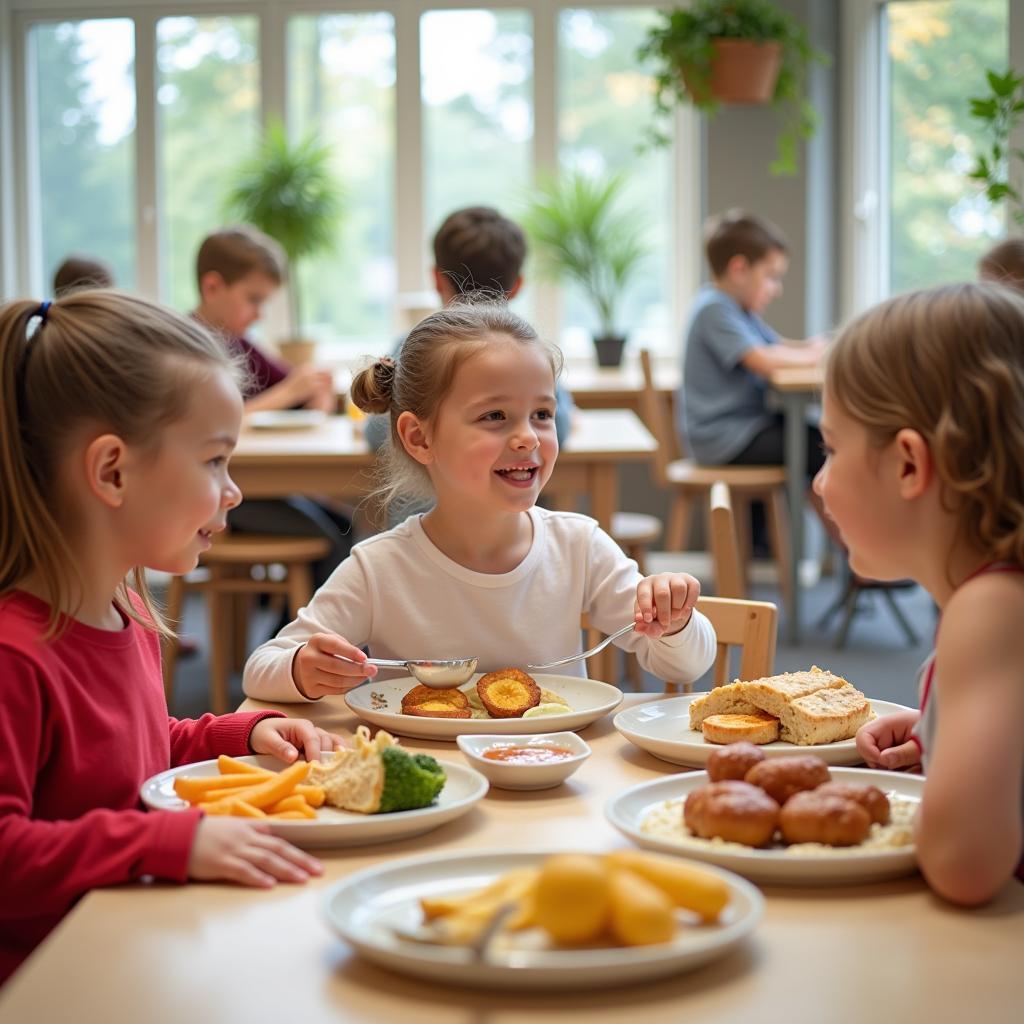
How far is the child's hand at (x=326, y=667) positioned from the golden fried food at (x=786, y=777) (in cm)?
52

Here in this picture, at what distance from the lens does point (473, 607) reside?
1.76 m

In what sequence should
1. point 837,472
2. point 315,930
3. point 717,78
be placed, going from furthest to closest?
1. point 717,78
2. point 837,472
3. point 315,930

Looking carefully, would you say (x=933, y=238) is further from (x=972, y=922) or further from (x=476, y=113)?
(x=972, y=922)

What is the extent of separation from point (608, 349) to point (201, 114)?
214 centimetres

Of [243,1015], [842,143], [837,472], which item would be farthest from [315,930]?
[842,143]

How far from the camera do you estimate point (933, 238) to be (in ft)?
19.0

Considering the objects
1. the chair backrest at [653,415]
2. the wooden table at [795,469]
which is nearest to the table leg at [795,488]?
the wooden table at [795,469]

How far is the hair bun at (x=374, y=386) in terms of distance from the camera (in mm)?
1956

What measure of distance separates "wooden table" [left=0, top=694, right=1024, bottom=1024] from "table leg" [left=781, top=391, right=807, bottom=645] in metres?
3.91

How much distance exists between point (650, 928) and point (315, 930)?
23cm

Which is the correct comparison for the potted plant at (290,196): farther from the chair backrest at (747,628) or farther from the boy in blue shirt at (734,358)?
the chair backrest at (747,628)

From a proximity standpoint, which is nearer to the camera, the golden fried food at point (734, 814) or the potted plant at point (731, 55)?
the golden fried food at point (734, 814)

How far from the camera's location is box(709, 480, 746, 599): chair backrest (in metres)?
1.81

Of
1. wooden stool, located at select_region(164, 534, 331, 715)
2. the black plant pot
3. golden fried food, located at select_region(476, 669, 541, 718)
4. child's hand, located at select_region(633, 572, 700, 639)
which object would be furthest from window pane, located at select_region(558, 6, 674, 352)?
golden fried food, located at select_region(476, 669, 541, 718)
